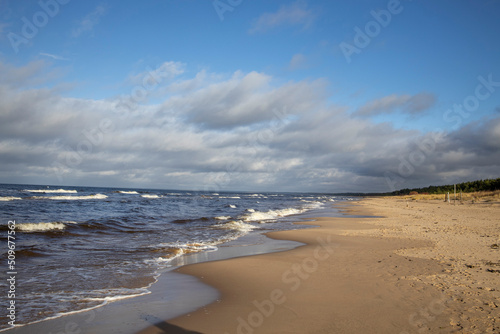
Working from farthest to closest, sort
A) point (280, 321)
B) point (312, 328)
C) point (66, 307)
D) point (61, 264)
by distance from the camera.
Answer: point (61, 264) → point (66, 307) → point (280, 321) → point (312, 328)

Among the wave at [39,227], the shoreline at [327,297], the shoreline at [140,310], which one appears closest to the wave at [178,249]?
the shoreline at [327,297]

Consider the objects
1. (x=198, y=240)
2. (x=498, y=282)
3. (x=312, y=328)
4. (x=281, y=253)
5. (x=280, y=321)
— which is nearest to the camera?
(x=312, y=328)

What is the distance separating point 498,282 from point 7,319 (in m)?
9.75

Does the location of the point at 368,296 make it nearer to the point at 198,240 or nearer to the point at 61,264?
the point at 61,264

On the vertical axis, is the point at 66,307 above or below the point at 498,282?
below

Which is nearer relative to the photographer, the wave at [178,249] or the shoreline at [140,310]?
the shoreline at [140,310]

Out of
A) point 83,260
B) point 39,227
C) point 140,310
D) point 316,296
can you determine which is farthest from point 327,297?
point 39,227

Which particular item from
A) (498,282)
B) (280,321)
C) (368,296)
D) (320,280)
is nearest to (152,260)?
(320,280)

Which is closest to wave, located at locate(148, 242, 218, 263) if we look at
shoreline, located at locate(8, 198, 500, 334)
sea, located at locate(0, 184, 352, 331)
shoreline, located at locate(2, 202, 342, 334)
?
sea, located at locate(0, 184, 352, 331)

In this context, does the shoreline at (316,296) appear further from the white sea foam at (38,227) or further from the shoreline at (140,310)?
the white sea foam at (38,227)

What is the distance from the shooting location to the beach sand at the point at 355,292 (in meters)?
4.87

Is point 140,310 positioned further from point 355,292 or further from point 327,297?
point 355,292

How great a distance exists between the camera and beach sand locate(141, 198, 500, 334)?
4867mm

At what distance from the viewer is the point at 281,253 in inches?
448
